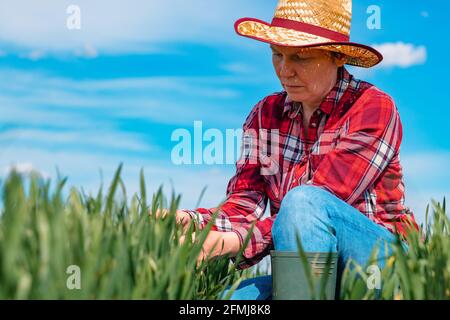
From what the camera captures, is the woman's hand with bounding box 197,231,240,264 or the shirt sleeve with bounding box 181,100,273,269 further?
the shirt sleeve with bounding box 181,100,273,269

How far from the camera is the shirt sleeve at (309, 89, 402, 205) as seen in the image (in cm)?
266

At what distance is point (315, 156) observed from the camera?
290 centimetres

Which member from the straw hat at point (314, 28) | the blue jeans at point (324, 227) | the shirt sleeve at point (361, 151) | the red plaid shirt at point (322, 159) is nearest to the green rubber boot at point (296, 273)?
the blue jeans at point (324, 227)

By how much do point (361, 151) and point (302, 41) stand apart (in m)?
0.54

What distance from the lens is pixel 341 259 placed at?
263cm

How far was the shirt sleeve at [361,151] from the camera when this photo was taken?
2.66m

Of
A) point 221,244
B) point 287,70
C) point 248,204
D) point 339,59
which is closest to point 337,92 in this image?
point 339,59

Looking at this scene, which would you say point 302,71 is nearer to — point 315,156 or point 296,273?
point 315,156

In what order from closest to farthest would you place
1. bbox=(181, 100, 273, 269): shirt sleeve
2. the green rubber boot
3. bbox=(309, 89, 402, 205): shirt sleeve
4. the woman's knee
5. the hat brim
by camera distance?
the green rubber boot, the woman's knee, bbox=(309, 89, 402, 205): shirt sleeve, the hat brim, bbox=(181, 100, 273, 269): shirt sleeve

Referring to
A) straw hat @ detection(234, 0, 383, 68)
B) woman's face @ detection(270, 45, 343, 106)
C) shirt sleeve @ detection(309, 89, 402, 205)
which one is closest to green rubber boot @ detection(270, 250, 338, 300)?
shirt sleeve @ detection(309, 89, 402, 205)

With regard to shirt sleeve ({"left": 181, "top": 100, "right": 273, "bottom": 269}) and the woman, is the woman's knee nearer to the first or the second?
the woman

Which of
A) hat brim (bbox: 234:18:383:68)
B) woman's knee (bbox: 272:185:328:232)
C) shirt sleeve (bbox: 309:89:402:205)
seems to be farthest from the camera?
hat brim (bbox: 234:18:383:68)
